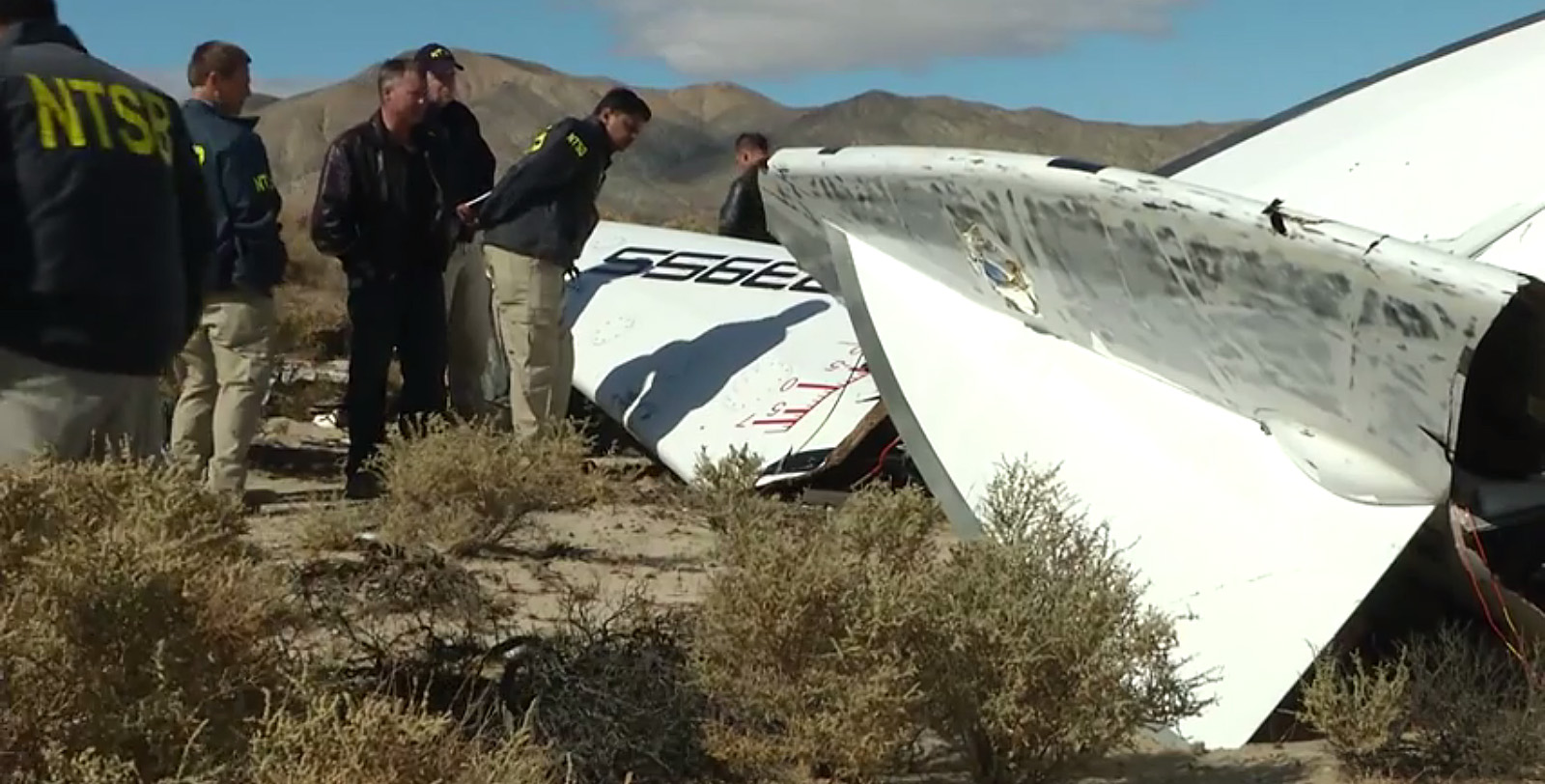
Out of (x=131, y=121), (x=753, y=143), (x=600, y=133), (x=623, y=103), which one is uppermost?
(x=753, y=143)

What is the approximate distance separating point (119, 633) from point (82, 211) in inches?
42.2

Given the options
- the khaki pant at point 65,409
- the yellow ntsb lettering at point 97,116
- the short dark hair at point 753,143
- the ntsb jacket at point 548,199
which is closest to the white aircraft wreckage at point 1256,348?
the ntsb jacket at point 548,199

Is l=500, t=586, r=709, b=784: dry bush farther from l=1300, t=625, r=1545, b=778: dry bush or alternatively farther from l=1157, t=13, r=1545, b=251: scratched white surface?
l=1157, t=13, r=1545, b=251: scratched white surface

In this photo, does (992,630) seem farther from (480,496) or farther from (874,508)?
(480,496)

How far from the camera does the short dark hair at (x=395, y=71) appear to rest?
7.11m

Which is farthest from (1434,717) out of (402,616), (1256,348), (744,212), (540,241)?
(744,212)

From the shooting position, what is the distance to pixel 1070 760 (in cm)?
358

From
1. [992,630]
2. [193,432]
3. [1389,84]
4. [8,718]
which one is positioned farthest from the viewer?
[193,432]

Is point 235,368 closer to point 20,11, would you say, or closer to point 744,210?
point 20,11

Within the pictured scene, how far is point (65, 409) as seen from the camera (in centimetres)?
361

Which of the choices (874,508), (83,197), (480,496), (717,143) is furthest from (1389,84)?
(717,143)

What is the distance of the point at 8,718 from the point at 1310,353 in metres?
2.96

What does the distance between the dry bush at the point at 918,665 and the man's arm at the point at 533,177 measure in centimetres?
411

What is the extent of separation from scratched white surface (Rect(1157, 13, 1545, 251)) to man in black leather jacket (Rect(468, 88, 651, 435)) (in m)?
2.56
